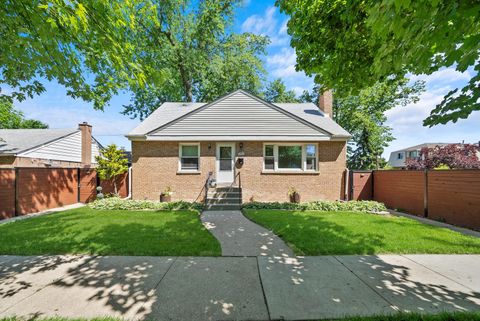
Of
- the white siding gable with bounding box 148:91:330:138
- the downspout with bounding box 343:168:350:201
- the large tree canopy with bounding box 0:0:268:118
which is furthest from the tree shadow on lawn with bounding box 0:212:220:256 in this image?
the downspout with bounding box 343:168:350:201

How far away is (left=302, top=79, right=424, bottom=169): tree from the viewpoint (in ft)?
67.7

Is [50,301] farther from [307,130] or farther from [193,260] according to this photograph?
→ [307,130]

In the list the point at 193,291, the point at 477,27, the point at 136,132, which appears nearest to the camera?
the point at 477,27

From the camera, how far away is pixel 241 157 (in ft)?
38.2

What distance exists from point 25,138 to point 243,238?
74.7 feet

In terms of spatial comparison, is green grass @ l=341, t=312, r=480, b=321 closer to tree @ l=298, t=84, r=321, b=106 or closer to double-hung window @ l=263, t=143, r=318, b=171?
double-hung window @ l=263, t=143, r=318, b=171

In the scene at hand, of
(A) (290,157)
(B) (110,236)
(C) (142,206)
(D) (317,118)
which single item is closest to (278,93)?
(D) (317,118)

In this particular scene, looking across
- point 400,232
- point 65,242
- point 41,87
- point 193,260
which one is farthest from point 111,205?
point 400,232

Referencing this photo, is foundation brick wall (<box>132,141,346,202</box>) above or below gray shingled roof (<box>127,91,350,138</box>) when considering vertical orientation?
below

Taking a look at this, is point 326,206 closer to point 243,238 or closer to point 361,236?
point 361,236

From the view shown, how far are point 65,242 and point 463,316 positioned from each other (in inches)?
297

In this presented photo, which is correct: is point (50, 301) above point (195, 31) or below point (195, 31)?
below

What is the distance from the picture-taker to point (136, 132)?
37.6 feet

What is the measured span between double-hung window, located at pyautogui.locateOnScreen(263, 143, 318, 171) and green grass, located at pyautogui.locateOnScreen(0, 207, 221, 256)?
18.4 feet
